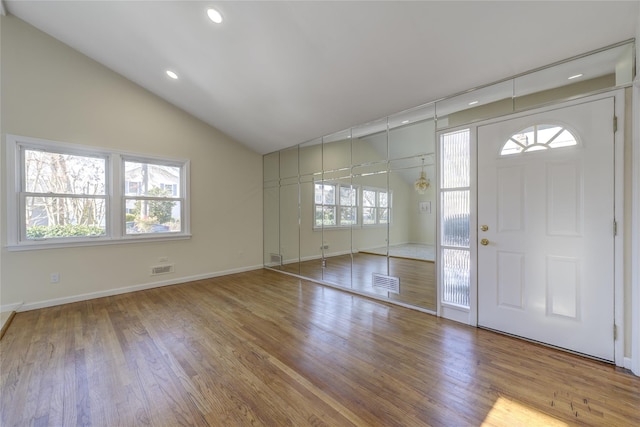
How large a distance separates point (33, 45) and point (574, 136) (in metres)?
6.85

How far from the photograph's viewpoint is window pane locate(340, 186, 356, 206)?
4.53 m

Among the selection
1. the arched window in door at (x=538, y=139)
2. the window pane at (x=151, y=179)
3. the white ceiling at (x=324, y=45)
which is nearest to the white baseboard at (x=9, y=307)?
the window pane at (x=151, y=179)

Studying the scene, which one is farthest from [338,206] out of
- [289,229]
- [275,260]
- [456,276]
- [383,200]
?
[456,276]

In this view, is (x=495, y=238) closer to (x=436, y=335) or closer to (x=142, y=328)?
(x=436, y=335)

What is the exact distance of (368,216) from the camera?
4.36m

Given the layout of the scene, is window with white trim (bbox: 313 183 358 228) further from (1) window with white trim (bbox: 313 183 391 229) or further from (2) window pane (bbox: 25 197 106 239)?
(2) window pane (bbox: 25 197 106 239)

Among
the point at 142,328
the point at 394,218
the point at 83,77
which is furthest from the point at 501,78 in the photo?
the point at 83,77

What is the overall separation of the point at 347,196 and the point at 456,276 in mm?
2234

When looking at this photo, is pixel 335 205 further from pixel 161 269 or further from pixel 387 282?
pixel 161 269

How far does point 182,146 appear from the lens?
4.98 meters

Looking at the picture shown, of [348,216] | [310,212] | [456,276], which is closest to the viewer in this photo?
[456,276]

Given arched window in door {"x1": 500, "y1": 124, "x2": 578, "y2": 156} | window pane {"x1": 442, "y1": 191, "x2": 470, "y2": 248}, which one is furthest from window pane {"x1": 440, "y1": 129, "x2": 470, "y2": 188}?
arched window in door {"x1": 500, "y1": 124, "x2": 578, "y2": 156}

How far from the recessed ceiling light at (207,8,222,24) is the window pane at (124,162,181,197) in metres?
2.96

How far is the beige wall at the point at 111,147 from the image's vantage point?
3523 millimetres
